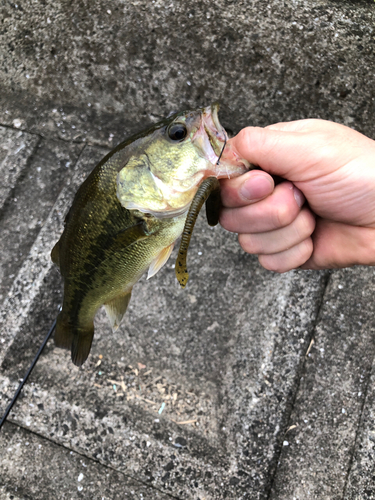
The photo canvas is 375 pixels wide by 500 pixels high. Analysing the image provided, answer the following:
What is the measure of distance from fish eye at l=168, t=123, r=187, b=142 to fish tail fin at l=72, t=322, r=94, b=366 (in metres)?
1.17

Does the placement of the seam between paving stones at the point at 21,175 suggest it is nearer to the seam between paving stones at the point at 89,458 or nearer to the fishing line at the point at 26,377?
the fishing line at the point at 26,377

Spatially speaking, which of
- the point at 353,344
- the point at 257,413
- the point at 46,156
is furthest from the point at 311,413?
the point at 46,156

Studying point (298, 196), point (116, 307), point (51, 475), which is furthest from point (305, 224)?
point (51, 475)

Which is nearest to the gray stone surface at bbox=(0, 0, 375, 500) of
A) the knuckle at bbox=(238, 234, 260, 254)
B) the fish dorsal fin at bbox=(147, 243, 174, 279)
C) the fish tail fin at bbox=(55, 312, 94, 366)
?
the fish tail fin at bbox=(55, 312, 94, 366)

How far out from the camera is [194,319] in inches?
106

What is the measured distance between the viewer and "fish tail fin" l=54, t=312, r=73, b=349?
2.16m

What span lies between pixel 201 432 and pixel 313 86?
230 cm

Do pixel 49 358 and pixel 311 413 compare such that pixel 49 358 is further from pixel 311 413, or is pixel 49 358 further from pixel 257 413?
pixel 311 413

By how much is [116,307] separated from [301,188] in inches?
45.1

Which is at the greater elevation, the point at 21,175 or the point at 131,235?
the point at 131,235

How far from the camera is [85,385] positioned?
100 inches

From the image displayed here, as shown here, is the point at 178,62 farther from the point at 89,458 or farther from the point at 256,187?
the point at 89,458

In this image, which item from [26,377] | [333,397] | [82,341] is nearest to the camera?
[82,341]

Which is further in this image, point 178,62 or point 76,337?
point 178,62
